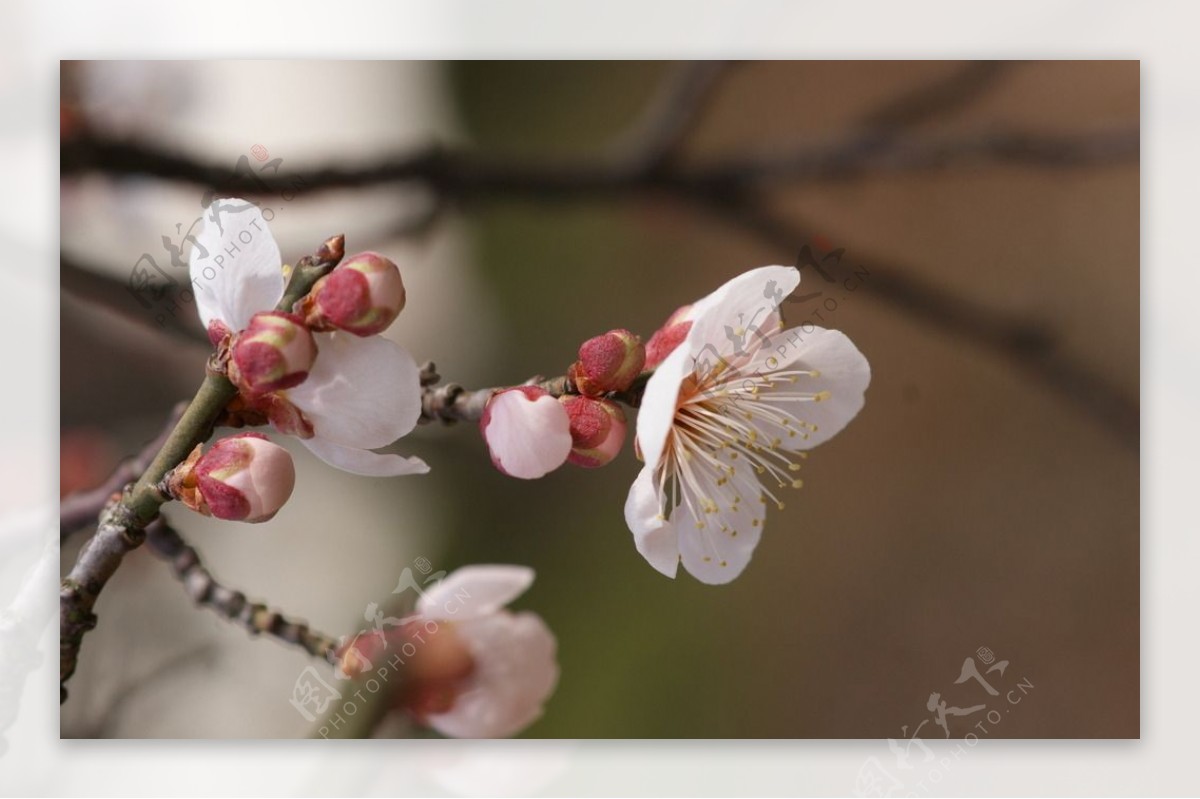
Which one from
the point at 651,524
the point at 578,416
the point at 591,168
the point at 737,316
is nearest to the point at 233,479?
the point at 578,416

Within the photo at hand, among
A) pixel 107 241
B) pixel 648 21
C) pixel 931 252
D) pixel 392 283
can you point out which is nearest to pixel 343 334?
pixel 392 283

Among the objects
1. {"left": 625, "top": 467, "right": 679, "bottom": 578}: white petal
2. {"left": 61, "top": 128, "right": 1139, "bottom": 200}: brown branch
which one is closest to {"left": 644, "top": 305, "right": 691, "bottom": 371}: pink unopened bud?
{"left": 625, "top": 467, "right": 679, "bottom": 578}: white petal

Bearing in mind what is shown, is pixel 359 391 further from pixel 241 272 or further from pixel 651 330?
pixel 651 330

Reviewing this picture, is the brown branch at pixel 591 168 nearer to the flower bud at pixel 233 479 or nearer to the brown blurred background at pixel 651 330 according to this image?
the brown blurred background at pixel 651 330

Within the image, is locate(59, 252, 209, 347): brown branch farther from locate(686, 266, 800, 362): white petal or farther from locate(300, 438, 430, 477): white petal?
locate(686, 266, 800, 362): white petal

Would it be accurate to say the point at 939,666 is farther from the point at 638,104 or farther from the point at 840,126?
the point at 638,104
